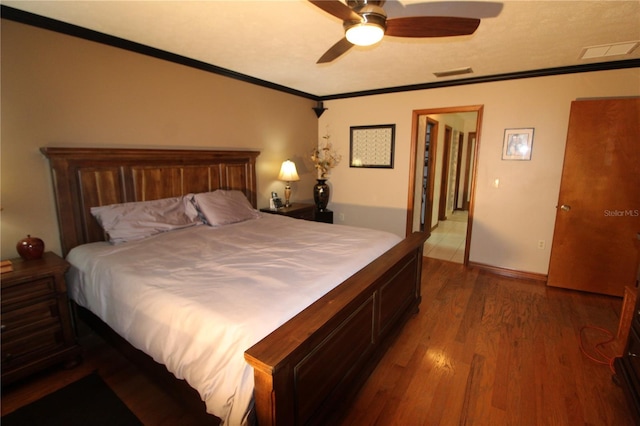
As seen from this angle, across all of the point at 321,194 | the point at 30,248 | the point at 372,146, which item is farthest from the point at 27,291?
the point at 372,146

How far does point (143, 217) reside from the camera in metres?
2.47

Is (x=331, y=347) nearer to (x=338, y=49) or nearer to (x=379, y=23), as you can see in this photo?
(x=379, y=23)

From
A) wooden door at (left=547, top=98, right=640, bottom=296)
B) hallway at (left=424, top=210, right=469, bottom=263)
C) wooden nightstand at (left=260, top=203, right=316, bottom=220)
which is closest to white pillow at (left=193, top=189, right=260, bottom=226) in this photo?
wooden nightstand at (left=260, top=203, right=316, bottom=220)

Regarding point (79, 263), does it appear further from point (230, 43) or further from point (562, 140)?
point (562, 140)

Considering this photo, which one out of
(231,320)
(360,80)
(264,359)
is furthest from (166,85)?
(264,359)

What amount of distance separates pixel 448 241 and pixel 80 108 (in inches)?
199

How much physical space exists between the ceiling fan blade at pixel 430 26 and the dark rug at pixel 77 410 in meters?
2.64

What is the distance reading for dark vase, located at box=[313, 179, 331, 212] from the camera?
454cm

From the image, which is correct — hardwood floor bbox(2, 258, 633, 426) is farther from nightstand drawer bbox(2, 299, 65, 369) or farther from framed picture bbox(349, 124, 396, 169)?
framed picture bbox(349, 124, 396, 169)

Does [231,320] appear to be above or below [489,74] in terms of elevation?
below

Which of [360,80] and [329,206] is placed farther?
[329,206]

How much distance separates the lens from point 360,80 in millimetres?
3719

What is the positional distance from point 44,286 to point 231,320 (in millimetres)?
1483

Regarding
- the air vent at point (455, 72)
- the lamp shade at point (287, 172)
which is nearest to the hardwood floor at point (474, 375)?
the lamp shade at point (287, 172)
